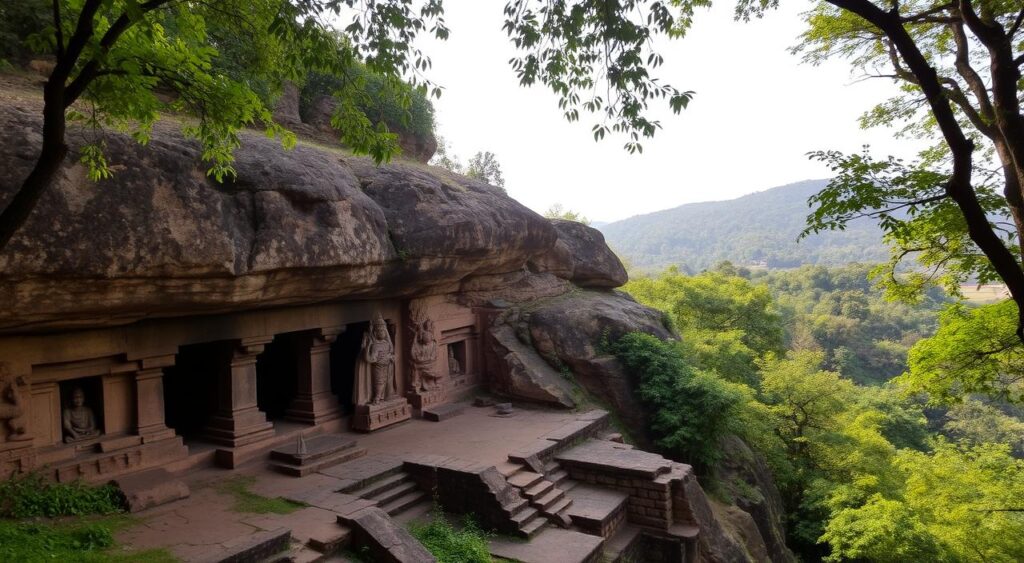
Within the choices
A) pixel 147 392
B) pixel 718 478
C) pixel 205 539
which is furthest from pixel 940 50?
pixel 147 392

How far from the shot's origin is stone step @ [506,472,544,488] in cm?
825

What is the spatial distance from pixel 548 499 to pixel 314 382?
4641 mm

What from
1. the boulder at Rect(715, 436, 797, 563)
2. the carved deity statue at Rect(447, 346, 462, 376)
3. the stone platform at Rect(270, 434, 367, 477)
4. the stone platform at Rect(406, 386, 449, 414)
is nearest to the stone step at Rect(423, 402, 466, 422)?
the stone platform at Rect(406, 386, 449, 414)

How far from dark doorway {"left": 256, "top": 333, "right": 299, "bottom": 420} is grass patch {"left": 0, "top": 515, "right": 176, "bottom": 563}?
16.3 feet

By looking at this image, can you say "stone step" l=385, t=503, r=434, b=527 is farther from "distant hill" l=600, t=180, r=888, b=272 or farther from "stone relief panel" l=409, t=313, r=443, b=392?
"distant hill" l=600, t=180, r=888, b=272

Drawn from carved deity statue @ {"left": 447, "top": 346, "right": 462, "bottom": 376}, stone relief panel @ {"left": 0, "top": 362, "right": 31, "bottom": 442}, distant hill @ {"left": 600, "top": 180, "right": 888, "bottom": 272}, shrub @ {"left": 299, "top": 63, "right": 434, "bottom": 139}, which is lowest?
carved deity statue @ {"left": 447, "top": 346, "right": 462, "bottom": 376}

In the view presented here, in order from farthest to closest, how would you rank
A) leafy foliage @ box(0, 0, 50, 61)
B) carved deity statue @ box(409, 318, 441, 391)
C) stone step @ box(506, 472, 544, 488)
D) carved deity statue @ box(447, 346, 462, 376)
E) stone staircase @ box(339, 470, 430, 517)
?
1. carved deity statue @ box(447, 346, 462, 376)
2. carved deity statue @ box(409, 318, 441, 391)
3. stone step @ box(506, 472, 544, 488)
4. leafy foliage @ box(0, 0, 50, 61)
5. stone staircase @ box(339, 470, 430, 517)

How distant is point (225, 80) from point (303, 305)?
4908mm

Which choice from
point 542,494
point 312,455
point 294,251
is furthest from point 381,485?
point 294,251

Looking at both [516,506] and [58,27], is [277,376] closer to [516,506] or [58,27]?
[516,506]

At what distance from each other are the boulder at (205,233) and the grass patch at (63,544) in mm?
2079

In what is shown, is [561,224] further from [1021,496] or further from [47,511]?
Answer: [47,511]

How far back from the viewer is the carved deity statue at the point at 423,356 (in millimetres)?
11523

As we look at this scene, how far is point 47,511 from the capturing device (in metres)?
6.36
